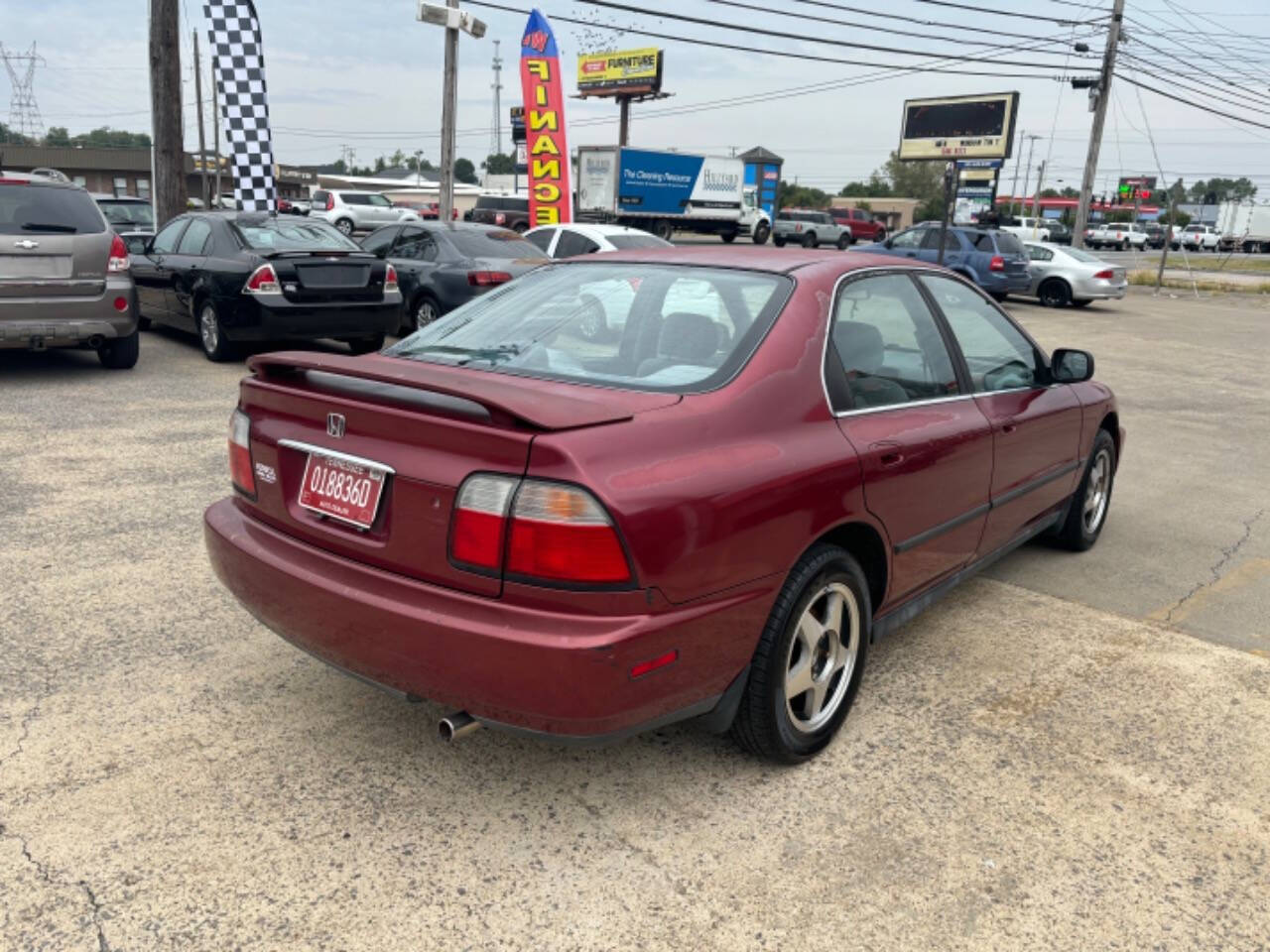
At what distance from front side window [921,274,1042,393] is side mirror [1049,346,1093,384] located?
77 millimetres

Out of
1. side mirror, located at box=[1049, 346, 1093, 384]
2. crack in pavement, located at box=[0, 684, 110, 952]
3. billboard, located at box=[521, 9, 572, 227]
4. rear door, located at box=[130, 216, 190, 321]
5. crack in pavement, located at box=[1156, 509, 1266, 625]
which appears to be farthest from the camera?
billboard, located at box=[521, 9, 572, 227]

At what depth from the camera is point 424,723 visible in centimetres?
317

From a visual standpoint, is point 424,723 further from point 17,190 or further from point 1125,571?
point 17,190

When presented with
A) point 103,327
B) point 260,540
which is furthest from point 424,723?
point 103,327

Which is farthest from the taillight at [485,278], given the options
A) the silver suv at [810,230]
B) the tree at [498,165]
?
the tree at [498,165]

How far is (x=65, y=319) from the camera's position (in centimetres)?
787

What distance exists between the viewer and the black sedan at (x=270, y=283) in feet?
29.0

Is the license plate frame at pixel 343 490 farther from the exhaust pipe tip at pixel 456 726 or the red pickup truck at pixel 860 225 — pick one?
the red pickup truck at pixel 860 225

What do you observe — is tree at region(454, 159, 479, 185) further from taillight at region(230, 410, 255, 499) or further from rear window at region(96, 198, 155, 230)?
taillight at region(230, 410, 255, 499)

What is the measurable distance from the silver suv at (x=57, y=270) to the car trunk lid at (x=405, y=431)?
19.3 ft

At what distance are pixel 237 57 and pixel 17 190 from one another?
25.9 ft

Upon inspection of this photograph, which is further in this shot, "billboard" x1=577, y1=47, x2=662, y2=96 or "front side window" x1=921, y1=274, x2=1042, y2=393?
"billboard" x1=577, y1=47, x2=662, y2=96

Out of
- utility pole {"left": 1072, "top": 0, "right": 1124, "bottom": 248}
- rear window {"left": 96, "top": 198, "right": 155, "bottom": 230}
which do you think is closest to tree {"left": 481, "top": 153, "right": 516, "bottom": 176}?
utility pole {"left": 1072, "top": 0, "right": 1124, "bottom": 248}

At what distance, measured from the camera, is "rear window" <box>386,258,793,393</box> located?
2920 millimetres
